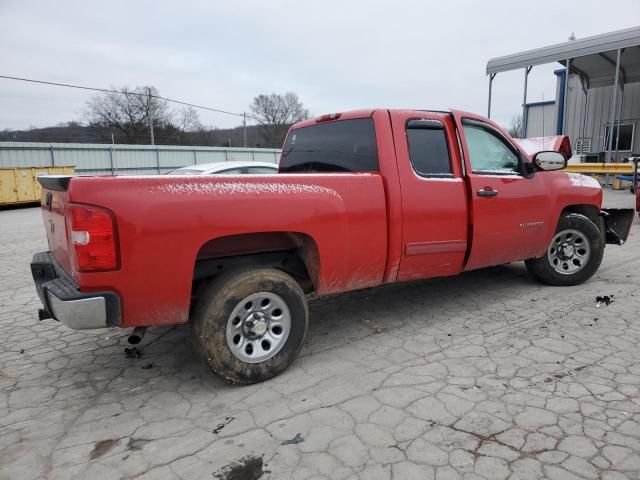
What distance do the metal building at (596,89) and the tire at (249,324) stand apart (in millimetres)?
17161

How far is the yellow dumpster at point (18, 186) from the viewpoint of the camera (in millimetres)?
17609

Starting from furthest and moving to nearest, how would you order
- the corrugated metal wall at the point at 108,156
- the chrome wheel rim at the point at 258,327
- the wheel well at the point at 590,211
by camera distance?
the corrugated metal wall at the point at 108,156, the wheel well at the point at 590,211, the chrome wheel rim at the point at 258,327

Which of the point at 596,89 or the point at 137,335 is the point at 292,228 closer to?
the point at 137,335

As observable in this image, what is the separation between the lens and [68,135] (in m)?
34.7

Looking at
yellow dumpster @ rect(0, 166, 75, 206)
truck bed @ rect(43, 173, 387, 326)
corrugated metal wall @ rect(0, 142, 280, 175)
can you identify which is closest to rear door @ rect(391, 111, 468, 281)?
truck bed @ rect(43, 173, 387, 326)

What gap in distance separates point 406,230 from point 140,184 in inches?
81.8

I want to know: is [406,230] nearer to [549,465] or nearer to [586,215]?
[549,465]

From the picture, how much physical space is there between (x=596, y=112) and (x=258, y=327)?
22.6 metres

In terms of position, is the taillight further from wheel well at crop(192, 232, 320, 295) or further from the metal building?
the metal building

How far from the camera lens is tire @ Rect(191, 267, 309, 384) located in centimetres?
296

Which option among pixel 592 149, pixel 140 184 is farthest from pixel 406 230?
pixel 592 149

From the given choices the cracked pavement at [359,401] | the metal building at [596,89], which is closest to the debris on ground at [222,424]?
the cracked pavement at [359,401]

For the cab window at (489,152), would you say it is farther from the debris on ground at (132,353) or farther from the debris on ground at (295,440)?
the debris on ground at (132,353)

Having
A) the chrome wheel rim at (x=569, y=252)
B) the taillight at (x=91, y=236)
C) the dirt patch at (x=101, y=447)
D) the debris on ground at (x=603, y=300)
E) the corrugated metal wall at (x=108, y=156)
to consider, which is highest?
the corrugated metal wall at (x=108, y=156)
